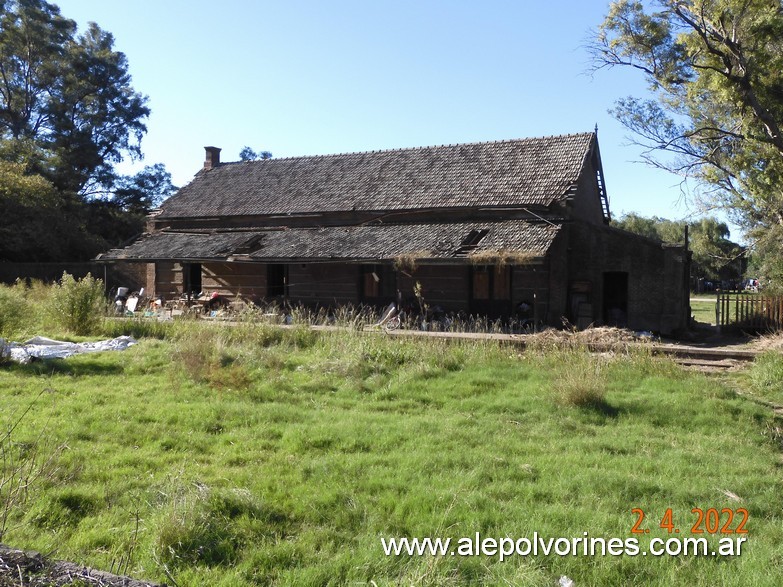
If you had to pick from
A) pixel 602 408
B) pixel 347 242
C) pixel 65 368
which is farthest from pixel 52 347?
pixel 602 408

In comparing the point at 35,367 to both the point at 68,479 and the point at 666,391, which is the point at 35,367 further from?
the point at 666,391

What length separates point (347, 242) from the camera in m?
20.5

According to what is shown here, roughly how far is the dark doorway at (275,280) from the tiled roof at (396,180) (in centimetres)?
234

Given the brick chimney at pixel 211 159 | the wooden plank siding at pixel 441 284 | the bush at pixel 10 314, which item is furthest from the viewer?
the brick chimney at pixel 211 159

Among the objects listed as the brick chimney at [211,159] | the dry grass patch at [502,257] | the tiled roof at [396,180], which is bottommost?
the dry grass patch at [502,257]

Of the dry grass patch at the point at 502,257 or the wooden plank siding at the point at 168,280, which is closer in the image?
the dry grass patch at the point at 502,257

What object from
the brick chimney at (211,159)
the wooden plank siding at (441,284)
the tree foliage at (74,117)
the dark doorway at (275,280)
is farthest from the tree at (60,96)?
the wooden plank siding at (441,284)

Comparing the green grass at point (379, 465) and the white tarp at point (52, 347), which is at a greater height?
the white tarp at point (52, 347)

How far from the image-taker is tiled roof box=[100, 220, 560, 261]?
1777cm

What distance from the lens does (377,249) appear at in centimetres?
1908

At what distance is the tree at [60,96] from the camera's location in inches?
1545

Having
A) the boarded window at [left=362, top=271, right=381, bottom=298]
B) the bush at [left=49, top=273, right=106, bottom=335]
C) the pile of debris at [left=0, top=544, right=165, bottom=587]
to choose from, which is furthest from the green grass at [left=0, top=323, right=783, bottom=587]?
the boarded window at [left=362, top=271, right=381, bottom=298]

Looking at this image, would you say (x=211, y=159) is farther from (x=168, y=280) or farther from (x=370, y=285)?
(x=370, y=285)

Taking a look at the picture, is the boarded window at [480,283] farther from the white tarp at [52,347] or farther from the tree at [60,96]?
the tree at [60,96]
